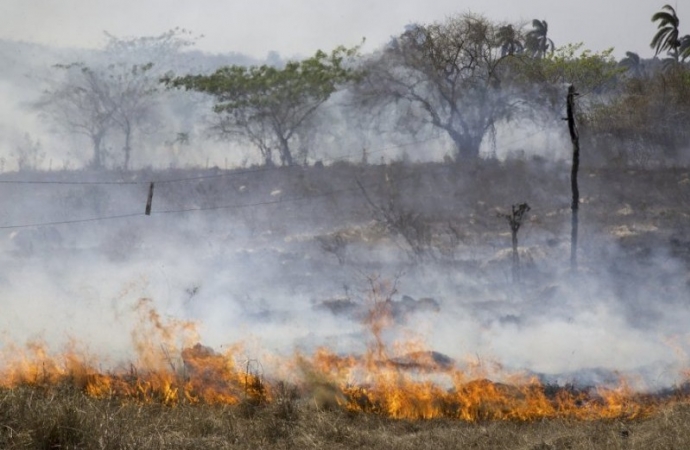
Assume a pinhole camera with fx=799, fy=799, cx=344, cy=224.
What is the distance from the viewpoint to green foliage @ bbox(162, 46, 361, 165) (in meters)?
41.9

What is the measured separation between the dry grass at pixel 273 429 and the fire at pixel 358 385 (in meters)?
0.53

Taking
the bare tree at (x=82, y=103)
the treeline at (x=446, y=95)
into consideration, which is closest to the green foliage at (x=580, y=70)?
the treeline at (x=446, y=95)

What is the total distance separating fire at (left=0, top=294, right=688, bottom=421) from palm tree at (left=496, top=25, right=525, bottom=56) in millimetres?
26531

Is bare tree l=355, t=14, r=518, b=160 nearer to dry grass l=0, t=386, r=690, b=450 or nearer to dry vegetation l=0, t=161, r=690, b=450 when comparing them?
dry vegetation l=0, t=161, r=690, b=450

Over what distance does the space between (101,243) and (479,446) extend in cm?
2746

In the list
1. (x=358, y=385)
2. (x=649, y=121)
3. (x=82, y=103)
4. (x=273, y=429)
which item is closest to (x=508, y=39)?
(x=649, y=121)

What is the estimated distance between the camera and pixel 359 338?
20859mm

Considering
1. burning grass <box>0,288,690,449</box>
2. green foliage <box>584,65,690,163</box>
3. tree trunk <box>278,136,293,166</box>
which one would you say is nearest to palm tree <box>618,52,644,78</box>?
green foliage <box>584,65,690,163</box>

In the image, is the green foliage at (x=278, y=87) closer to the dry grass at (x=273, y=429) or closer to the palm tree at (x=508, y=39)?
the palm tree at (x=508, y=39)

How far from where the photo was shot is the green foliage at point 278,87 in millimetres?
41938

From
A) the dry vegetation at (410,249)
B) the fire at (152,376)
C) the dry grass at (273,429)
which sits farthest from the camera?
the fire at (152,376)

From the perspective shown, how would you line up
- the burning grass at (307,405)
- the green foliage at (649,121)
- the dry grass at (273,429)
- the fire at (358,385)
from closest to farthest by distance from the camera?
the dry grass at (273,429)
the burning grass at (307,405)
the fire at (358,385)
the green foliage at (649,121)

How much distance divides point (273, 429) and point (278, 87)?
32033mm

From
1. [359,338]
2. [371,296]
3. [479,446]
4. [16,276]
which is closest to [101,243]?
[16,276]
